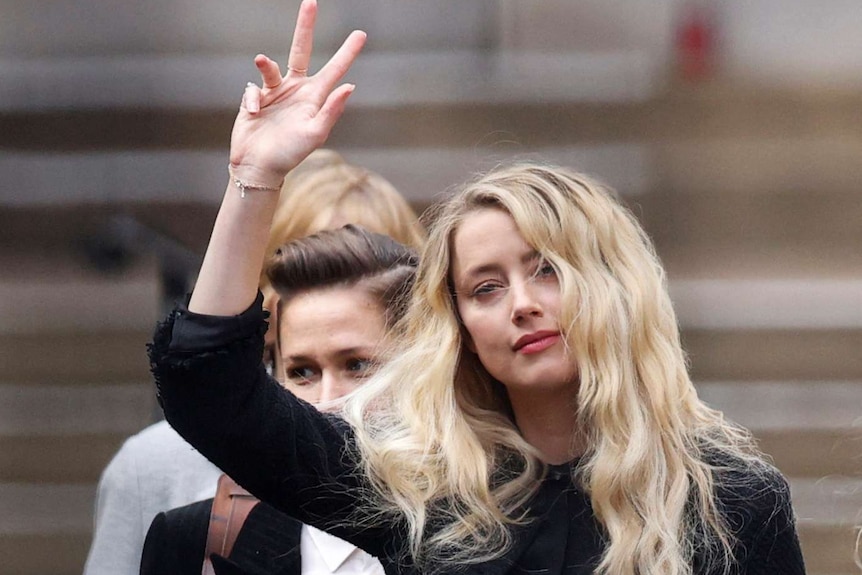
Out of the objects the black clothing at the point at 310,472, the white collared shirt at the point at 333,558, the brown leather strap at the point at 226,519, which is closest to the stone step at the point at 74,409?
the brown leather strap at the point at 226,519

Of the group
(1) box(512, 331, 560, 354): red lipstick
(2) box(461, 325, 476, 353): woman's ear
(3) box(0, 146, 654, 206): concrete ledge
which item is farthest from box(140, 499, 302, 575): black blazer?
(3) box(0, 146, 654, 206): concrete ledge

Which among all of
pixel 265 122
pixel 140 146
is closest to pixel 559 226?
pixel 265 122

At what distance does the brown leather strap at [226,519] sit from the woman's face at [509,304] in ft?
1.57

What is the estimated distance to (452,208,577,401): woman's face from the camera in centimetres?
228

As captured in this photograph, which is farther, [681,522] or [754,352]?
[754,352]

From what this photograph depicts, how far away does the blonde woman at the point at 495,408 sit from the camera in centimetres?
212

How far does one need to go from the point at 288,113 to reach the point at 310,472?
0.50 meters

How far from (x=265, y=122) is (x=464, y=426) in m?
0.54

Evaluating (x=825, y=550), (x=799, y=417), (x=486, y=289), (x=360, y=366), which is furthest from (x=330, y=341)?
(x=799, y=417)

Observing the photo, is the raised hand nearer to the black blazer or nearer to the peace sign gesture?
the peace sign gesture

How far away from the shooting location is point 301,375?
275 cm

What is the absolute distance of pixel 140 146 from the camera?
558 cm

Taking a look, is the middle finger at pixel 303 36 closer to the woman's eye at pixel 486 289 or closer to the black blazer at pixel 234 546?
the woman's eye at pixel 486 289

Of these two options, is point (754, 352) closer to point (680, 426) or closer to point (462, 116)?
point (462, 116)
